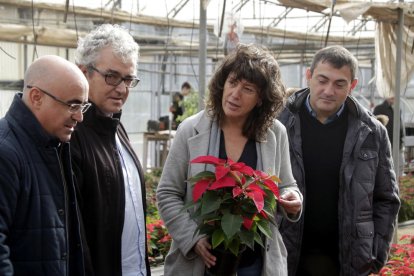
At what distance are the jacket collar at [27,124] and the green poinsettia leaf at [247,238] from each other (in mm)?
750

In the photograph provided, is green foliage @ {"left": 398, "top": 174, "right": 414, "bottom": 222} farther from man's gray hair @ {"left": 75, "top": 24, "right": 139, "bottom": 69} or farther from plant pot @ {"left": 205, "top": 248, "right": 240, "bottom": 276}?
man's gray hair @ {"left": 75, "top": 24, "right": 139, "bottom": 69}

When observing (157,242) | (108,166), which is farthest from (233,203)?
(157,242)

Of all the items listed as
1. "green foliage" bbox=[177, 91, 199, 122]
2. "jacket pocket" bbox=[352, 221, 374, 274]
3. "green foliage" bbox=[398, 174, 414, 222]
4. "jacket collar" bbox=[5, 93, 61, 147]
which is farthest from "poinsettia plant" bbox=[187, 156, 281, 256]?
"green foliage" bbox=[177, 91, 199, 122]

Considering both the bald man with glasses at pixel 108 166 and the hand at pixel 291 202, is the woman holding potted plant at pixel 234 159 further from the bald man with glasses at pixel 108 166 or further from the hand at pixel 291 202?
the bald man with glasses at pixel 108 166

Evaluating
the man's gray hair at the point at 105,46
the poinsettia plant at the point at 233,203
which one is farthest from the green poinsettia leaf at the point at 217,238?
the man's gray hair at the point at 105,46

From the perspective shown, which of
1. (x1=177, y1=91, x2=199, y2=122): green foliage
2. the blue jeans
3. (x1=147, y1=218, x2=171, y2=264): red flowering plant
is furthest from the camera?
(x1=177, y1=91, x2=199, y2=122): green foliage

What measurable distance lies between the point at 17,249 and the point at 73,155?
511 mm

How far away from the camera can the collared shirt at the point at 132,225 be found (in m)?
2.81

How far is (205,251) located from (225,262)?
9 centimetres

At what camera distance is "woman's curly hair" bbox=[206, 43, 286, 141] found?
2.95 m

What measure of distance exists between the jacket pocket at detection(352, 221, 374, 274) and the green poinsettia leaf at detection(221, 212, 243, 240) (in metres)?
0.96

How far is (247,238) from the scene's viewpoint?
2645 mm

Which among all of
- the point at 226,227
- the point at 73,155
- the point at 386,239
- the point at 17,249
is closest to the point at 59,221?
the point at 17,249

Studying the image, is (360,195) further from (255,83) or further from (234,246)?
(234,246)
